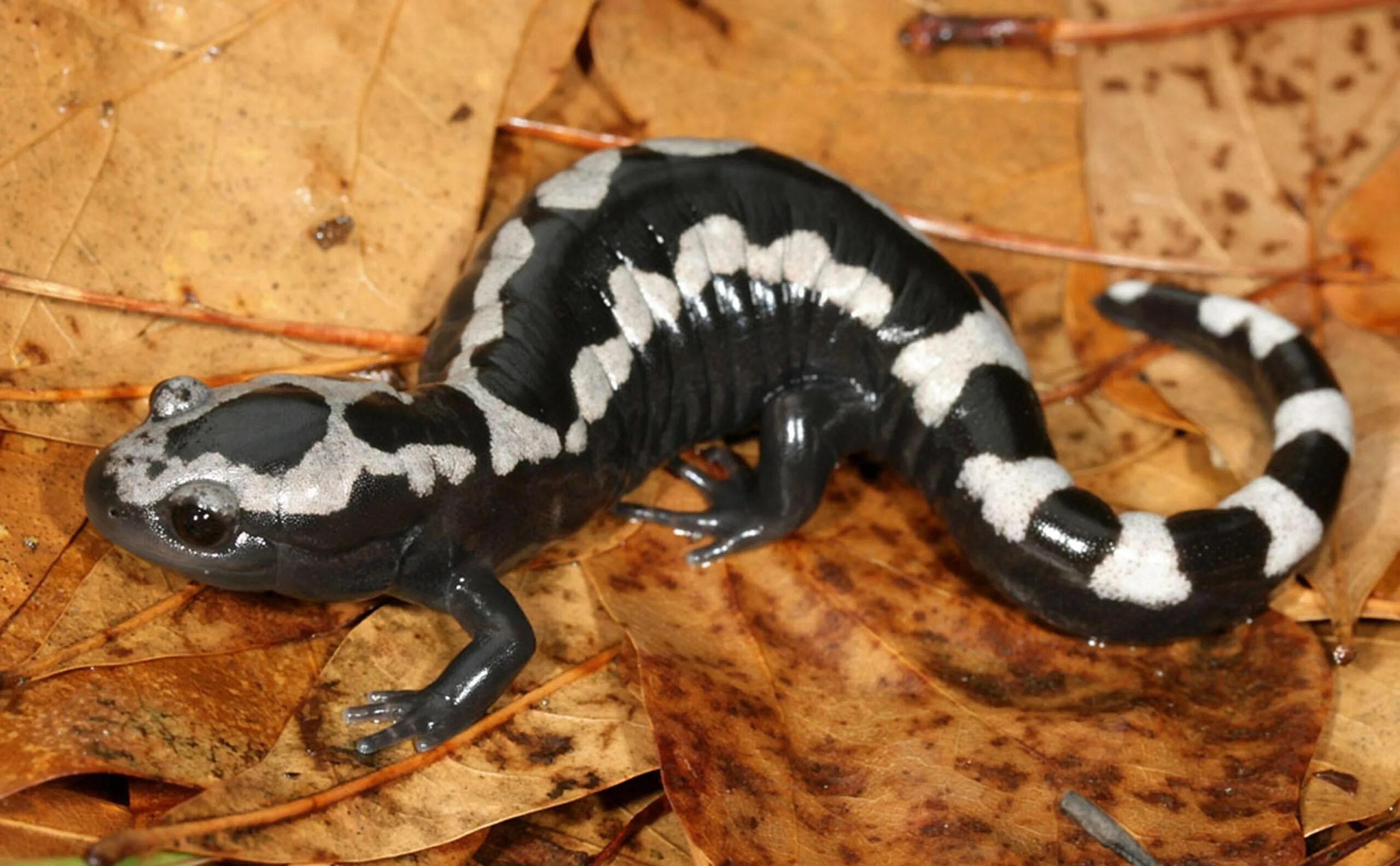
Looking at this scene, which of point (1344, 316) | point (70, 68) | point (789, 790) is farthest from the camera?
point (1344, 316)

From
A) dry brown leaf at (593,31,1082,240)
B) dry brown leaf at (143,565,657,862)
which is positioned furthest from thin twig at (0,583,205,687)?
dry brown leaf at (593,31,1082,240)

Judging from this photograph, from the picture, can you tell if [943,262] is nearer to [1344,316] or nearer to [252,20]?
[1344,316]

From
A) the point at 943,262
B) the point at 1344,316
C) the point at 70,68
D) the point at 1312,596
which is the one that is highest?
the point at 70,68

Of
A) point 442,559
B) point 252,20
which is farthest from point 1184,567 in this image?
point 252,20

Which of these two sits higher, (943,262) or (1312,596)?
(943,262)

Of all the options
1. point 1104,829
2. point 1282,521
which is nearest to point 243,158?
point 1104,829

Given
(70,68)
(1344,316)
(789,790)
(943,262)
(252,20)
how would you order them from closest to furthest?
(789,790) → (70,68) → (252,20) → (943,262) → (1344,316)
